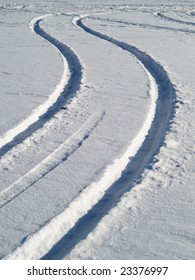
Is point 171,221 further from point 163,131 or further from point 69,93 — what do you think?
point 69,93

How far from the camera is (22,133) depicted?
4.33m

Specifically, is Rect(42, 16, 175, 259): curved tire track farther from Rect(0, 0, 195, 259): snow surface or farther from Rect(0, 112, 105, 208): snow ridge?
Rect(0, 112, 105, 208): snow ridge

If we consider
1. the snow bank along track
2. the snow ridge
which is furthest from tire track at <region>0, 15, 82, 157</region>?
the snow bank along track

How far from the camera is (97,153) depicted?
389cm

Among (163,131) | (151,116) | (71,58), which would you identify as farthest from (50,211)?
(71,58)

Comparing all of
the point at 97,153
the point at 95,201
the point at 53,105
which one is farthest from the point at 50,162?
the point at 53,105

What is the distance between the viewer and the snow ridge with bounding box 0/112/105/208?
3242 mm

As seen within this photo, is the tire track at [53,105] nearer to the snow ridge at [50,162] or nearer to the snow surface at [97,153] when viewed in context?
the snow surface at [97,153]

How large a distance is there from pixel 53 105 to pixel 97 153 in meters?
1.51

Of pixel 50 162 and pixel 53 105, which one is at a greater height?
pixel 50 162

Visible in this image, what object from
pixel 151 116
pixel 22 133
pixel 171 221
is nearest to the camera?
pixel 171 221

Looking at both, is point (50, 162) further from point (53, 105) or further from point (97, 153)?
point (53, 105)

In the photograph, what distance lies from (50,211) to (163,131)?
1819mm

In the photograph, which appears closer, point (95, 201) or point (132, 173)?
point (95, 201)
